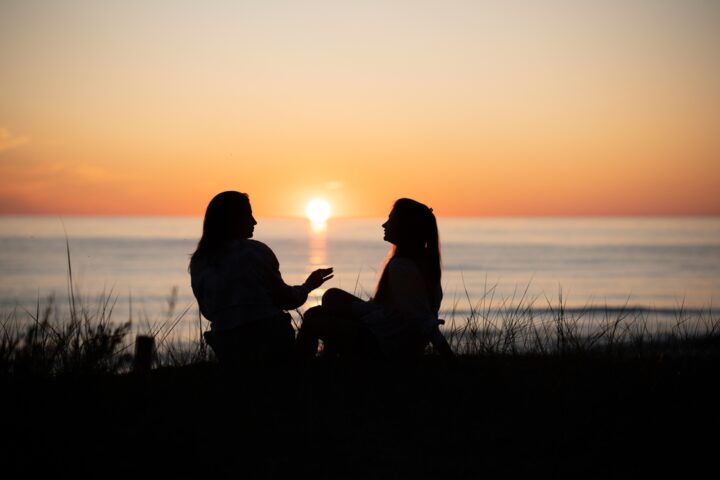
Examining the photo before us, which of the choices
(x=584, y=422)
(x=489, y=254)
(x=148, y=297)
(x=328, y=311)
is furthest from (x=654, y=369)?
(x=489, y=254)

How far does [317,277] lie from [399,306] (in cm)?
71

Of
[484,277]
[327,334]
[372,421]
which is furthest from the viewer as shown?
[484,277]

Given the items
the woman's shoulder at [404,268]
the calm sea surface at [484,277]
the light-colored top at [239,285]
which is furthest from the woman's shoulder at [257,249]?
the calm sea surface at [484,277]

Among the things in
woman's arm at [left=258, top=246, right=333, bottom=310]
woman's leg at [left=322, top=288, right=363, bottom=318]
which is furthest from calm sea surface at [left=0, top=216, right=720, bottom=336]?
woman's arm at [left=258, top=246, right=333, bottom=310]

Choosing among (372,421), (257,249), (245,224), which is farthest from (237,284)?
(372,421)

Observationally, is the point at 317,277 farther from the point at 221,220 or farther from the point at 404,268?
the point at 221,220

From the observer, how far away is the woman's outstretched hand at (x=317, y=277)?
5.73 metres

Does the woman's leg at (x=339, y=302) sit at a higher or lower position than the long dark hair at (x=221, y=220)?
lower

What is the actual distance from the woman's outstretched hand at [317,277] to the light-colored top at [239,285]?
118 mm

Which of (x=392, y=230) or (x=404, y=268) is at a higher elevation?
(x=392, y=230)

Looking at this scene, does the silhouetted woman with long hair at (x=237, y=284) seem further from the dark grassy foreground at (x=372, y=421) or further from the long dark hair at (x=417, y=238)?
the long dark hair at (x=417, y=238)

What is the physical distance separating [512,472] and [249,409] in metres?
1.67

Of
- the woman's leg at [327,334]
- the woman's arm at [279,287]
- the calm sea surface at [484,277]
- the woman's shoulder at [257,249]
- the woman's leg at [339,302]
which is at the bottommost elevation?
the calm sea surface at [484,277]

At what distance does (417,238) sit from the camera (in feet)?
18.6
